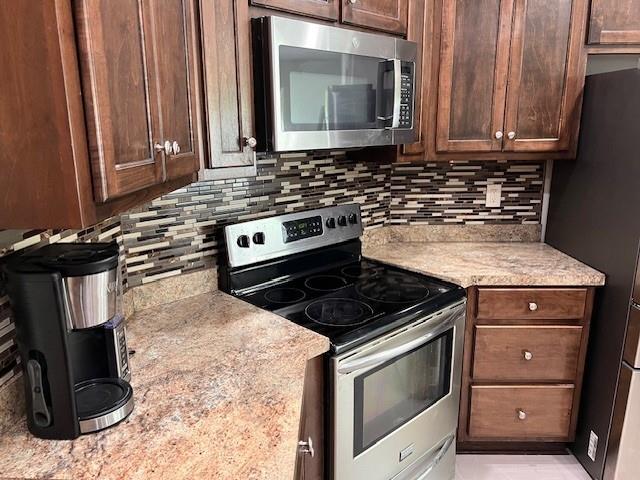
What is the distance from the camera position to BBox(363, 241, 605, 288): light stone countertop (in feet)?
6.29

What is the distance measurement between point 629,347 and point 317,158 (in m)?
1.43

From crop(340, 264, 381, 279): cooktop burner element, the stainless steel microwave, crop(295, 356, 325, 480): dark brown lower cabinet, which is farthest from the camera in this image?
crop(340, 264, 381, 279): cooktop burner element

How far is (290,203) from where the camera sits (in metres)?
2.04

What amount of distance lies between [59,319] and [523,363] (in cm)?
181

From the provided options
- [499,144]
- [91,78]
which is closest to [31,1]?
[91,78]

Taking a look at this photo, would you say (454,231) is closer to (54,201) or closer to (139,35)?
(139,35)

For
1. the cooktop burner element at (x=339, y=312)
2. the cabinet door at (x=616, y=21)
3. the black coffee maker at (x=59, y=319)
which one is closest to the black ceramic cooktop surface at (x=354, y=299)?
the cooktop burner element at (x=339, y=312)

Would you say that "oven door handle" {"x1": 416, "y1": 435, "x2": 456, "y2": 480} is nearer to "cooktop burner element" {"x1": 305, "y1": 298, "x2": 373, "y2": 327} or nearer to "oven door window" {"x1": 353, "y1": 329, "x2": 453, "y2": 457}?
"oven door window" {"x1": 353, "y1": 329, "x2": 453, "y2": 457}

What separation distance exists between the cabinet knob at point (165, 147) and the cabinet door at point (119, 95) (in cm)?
1

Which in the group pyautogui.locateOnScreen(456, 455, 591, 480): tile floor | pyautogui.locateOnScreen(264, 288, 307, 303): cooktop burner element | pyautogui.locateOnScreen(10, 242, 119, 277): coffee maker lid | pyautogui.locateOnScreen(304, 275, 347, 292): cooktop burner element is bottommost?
pyautogui.locateOnScreen(456, 455, 591, 480): tile floor

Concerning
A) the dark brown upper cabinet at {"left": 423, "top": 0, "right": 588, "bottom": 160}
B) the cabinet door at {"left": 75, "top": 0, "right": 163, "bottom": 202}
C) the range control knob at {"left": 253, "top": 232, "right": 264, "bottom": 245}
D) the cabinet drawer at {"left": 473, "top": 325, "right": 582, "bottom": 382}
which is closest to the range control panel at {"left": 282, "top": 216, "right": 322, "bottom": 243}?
the range control knob at {"left": 253, "top": 232, "right": 264, "bottom": 245}

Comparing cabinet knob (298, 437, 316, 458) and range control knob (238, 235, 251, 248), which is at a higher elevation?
range control knob (238, 235, 251, 248)

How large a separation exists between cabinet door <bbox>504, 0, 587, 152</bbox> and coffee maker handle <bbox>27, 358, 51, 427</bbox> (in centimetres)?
188

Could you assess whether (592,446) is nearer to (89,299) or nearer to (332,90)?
(332,90)
